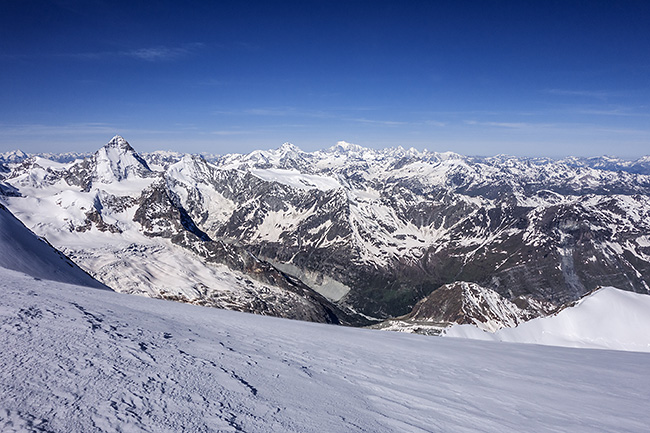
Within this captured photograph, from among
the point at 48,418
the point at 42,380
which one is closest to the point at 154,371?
the point at 42,380

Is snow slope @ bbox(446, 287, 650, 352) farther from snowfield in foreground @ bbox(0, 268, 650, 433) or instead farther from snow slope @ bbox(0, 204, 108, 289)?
snow slope @ bbox(0, 204, 108, 289)

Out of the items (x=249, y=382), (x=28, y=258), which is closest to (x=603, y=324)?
(x=249, y=382)

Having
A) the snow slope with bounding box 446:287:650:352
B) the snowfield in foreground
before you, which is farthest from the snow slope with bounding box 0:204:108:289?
the snow slope with bounding box 446:287:650:352

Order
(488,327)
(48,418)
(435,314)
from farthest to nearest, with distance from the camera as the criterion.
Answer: (435,314) → (488,327) → (48,418)

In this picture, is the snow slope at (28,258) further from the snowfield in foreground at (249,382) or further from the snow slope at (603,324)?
the snow slope at (603,324)

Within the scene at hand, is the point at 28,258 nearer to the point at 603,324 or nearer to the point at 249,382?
the point at 249,382

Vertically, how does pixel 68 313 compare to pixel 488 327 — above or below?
above

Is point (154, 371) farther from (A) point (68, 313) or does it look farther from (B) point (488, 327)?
(B) point (488, 327)
